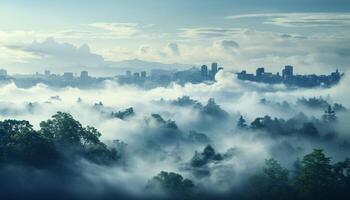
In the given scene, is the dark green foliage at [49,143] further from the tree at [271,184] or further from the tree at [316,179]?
the tree at [316,179]

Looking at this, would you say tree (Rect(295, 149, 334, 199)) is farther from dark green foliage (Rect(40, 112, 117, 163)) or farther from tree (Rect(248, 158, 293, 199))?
dark green foliage (Rect(40, 112, 117, 163))

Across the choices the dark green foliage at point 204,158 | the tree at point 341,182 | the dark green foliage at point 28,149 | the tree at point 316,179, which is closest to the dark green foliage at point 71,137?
the dark green foliage at point 28,149

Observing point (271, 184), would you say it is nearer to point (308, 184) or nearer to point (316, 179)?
point (308, 184)

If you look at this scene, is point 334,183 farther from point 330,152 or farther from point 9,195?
point 330,152

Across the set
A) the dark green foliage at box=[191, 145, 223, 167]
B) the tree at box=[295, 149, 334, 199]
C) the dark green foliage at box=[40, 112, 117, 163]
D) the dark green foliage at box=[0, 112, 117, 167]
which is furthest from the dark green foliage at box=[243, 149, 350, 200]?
the dark green foliage at box=[0, 112, 117, 167]

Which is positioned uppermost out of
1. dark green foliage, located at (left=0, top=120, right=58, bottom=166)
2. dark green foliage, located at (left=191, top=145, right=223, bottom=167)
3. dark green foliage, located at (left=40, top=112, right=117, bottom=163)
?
dark green foliage, located at (left=191, top=145, right=223, bottom=167)

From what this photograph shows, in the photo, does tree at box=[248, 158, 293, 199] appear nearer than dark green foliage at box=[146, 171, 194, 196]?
Yes

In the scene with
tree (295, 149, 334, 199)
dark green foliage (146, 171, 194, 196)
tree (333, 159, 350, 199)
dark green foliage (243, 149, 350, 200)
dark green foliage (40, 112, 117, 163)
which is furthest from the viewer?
dark green foliage (40, 112, 117, 163)

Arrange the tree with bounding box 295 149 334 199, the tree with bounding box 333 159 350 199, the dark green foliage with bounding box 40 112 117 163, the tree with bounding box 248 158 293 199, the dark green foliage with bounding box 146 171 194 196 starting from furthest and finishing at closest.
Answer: the dark green foliage with bounding box 40 112 117 163 < the dark green foliage with bounding box 146 171 194 196 < the tree with bounding box 333 159 350 199 < the tree with bounding box 248 158 293 199 < the tree with bounding box 295 149 334 199

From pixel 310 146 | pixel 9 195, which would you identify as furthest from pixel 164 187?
pixel 310 146
